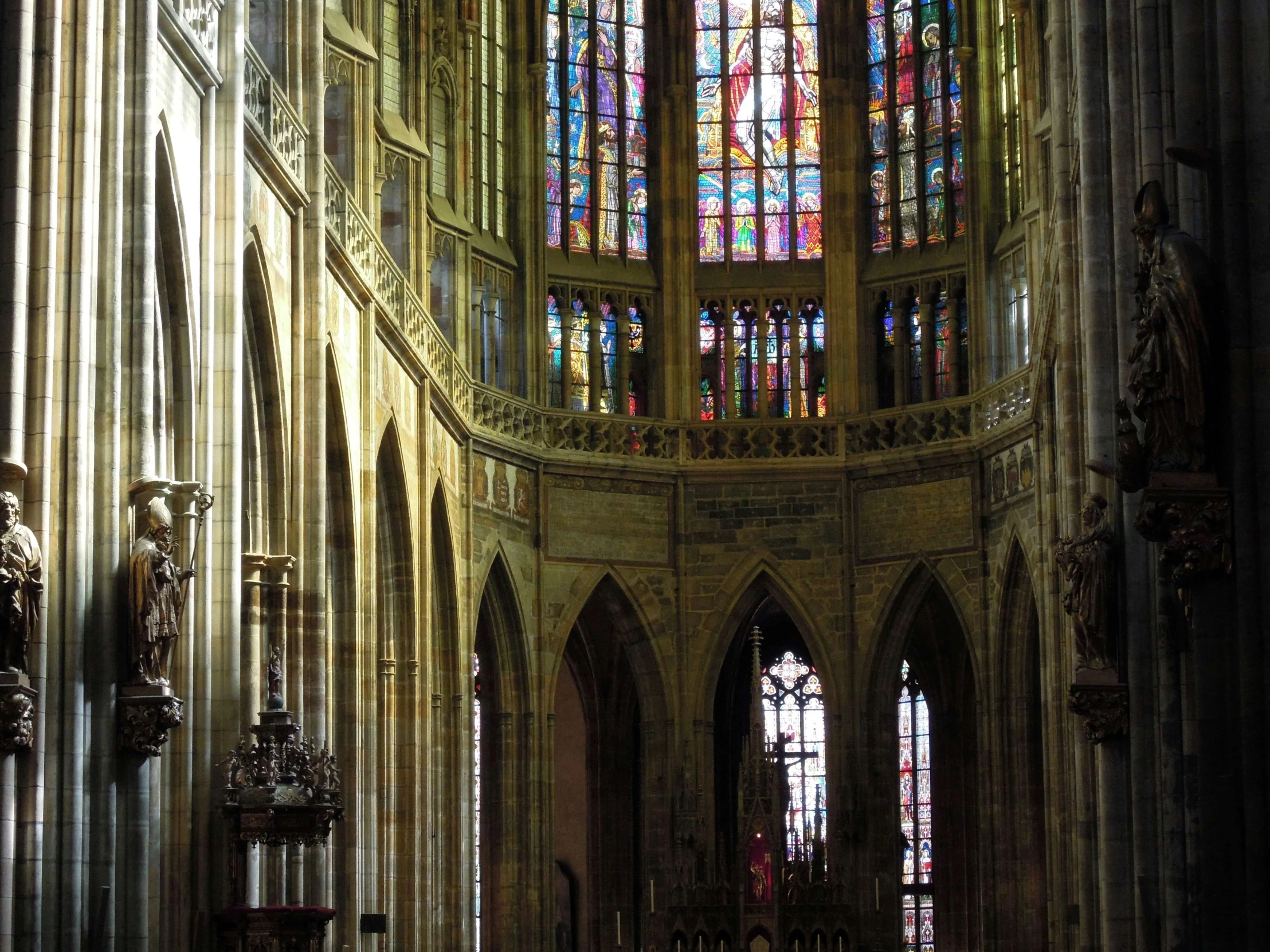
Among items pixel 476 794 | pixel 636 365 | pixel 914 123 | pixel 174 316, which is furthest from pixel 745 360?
pixel 174 316

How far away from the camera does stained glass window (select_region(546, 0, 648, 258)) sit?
128 ft

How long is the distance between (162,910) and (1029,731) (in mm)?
17485

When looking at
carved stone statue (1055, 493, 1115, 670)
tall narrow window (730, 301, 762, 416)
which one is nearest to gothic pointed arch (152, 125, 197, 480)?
carved stone statue (1055, 493, 1115, 670)

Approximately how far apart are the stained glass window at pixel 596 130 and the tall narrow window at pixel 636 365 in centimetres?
102

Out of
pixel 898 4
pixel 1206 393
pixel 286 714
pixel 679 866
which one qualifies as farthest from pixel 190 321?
pixel 898 4

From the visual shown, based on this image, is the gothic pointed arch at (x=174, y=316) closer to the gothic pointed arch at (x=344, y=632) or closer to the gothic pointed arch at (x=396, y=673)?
the gothic pointed arch at (x=344, y=632)

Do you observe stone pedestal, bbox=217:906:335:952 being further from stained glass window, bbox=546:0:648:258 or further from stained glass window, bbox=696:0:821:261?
stained glass window, bbox=696:0:821:261

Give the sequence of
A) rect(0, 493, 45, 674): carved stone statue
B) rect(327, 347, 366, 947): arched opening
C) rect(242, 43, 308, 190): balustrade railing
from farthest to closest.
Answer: rect(327, 347, 366, 947): arched opening, rect(242, 43, 308, 190): balustrade railing, rect(0, 493, 45, 674): carved stone statue

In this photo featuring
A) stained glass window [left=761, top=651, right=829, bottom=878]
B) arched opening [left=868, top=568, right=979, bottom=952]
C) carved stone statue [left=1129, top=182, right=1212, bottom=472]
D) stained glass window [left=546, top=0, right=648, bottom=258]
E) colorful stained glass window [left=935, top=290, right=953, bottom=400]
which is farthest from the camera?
stained glass window [left=761, top=651, right=829, bottom=878]

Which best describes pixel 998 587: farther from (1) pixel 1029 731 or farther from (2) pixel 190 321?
(2) pixel 190 321

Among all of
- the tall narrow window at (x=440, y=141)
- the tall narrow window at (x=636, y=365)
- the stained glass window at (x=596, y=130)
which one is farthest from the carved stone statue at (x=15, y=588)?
the stained glass window at (x=596, y=130)

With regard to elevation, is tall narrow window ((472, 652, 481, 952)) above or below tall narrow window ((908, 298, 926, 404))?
below

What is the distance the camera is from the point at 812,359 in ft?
127

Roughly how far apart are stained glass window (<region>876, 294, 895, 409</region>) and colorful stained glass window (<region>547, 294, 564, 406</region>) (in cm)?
474
